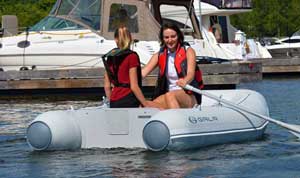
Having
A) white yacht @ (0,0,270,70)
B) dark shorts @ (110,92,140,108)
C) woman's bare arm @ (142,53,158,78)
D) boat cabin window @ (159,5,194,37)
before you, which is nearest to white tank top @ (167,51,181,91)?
woman's bare arm @ (142,53,158,78)

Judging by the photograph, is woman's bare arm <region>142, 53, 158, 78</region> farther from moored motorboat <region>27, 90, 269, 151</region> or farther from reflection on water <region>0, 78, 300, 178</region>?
reflection on water <region>0, 78, 300, 178</region>

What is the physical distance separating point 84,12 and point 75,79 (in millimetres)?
3530

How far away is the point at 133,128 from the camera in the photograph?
1094 centimetres

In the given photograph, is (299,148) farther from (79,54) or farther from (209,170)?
(79,54)

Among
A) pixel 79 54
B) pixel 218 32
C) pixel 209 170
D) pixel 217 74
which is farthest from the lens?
pixel 218 32

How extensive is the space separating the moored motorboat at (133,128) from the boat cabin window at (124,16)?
1189cm

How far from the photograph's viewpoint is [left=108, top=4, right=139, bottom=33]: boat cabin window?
2316 cm

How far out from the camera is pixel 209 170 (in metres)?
→ 9.79

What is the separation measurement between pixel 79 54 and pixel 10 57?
190 cm

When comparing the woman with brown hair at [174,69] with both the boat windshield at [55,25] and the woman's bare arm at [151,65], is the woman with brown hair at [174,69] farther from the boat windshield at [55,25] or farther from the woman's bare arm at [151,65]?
the boat windshield at [55,25]

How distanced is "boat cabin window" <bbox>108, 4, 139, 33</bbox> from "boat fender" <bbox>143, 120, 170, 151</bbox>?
1261cm

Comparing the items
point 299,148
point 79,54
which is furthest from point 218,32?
point 299,148

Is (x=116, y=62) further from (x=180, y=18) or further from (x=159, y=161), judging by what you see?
(x=180, y=18)

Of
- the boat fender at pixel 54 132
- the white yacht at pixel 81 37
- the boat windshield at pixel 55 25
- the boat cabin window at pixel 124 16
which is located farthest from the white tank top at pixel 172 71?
the boat windshield at pixel 55 25
